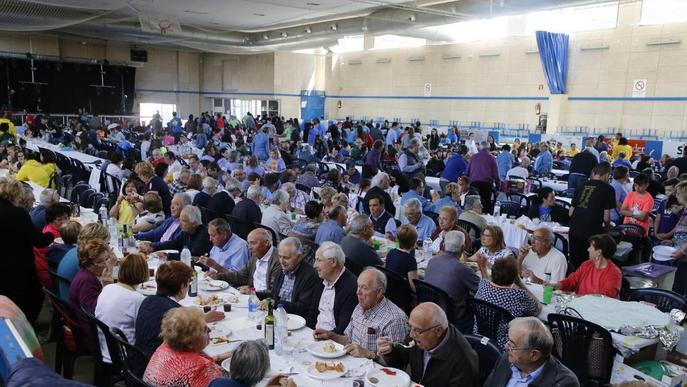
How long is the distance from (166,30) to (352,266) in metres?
13.2

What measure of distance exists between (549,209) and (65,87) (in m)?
23.5

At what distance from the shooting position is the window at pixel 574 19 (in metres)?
16.8

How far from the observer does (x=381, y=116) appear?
25547 mm

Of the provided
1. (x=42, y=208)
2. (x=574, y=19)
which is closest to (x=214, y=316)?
(x=42, y=208)

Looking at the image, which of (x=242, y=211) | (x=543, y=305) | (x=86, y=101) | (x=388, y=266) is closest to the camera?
(x=543, y=305)

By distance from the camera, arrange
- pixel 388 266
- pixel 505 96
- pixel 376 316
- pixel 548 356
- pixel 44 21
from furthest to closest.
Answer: pixel 505 96
pixel 44 21
pixel 388 266
pixel 376 316
pixel 548 356

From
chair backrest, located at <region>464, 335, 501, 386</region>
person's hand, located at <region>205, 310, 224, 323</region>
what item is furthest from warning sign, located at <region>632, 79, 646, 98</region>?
person's hand, located at <region>205, 310, 224, 323</region>

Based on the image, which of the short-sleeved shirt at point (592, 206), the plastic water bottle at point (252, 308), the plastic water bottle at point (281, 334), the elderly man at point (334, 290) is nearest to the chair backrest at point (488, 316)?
the elderly man at point (334, 290)

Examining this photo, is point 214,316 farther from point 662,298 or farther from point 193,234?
point 662,298

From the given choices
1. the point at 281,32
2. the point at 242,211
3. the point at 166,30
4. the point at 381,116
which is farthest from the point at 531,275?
the point at 381,116

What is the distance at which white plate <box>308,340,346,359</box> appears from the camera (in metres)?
3.34

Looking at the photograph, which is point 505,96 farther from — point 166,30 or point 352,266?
point 352,266

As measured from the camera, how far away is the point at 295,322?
390 centimetres

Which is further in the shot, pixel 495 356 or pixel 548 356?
pixel 495 356
